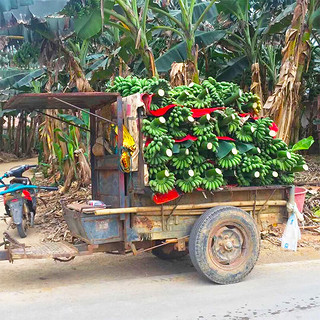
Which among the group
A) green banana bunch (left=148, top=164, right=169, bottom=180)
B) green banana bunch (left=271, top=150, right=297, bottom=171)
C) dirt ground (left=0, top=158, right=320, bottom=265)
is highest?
→ green banana bunch (left=271, top=150, right=297, bottom=171)

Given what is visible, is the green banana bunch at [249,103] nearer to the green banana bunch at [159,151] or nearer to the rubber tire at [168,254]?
the green banana bunch at [159,151]

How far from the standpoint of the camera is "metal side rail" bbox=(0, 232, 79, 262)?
468cm

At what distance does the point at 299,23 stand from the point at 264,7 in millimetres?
5272

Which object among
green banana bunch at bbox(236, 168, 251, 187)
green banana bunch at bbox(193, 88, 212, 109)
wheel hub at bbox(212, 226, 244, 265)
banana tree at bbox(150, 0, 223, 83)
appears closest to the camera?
wheel hub at bbox(212, 226, 244, 265)

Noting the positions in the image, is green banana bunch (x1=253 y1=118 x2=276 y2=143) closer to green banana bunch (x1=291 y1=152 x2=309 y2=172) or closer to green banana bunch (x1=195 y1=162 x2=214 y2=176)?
green banana bunch (x1=291 y1=152 x2=309 y2=172)

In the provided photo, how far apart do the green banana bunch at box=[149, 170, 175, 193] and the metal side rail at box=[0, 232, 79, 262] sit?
1.09 meters

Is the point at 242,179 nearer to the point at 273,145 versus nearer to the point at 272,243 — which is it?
the point at 273,145

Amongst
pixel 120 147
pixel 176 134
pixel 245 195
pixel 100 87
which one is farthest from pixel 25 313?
pixel 100 87

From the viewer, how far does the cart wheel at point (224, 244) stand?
4980mm

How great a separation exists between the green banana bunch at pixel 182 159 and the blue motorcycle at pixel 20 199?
2561mm

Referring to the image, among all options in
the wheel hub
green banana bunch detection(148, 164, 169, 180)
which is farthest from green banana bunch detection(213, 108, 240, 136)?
the wheel hub

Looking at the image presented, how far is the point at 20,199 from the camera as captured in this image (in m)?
7.02

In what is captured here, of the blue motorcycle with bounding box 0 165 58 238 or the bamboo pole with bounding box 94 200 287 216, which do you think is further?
the blue motorcycle with bounding box 0 165 58 238

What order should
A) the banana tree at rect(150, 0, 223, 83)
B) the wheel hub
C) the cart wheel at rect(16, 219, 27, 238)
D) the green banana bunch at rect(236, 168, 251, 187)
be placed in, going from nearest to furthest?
the wheel hub, the green banana bunch at rect(236, 168, 251, 187), the cart wheel at rect(16, 219, 27, 238), the banana tree at rect(150, 0, 223, 83)
